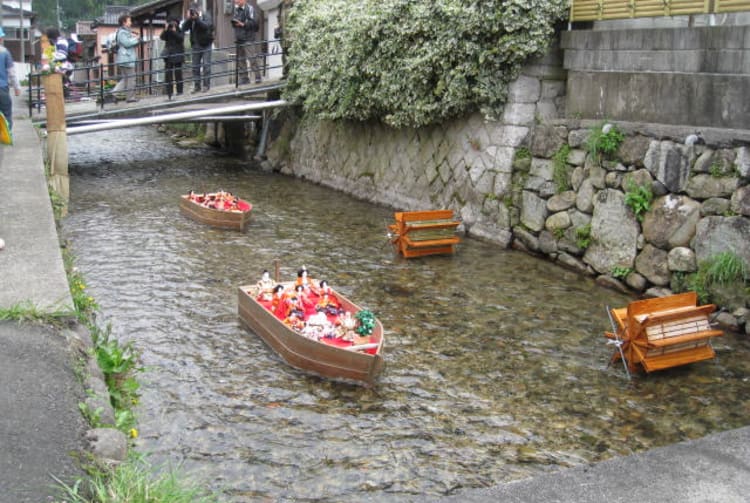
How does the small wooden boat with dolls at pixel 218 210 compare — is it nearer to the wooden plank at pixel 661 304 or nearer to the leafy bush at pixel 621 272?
the leafy bush at pixel 621 272

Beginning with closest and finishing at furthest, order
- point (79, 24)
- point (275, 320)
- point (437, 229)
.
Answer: point (275, 320)
point (437, 229)
point (79, 24)

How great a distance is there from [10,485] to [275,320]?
15.0ft

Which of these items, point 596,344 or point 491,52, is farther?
point 491,52

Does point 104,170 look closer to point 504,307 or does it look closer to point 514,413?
point 504,307

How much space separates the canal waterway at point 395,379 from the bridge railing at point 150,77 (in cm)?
700

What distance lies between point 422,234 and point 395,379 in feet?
16.5

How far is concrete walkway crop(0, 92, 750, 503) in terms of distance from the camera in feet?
13.1

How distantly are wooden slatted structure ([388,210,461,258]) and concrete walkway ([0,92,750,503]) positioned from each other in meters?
6.72

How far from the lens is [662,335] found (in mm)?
7797

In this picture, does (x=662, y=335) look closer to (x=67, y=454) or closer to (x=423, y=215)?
(x=423, y=215)

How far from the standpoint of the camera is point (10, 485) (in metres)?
3.71

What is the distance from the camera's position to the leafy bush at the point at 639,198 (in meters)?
10.4

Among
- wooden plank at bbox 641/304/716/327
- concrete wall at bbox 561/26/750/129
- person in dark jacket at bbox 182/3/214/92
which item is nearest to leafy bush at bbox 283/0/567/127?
concrete wall at bbox 561/26/750/129

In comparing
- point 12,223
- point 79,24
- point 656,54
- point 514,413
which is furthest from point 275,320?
point 79,24
